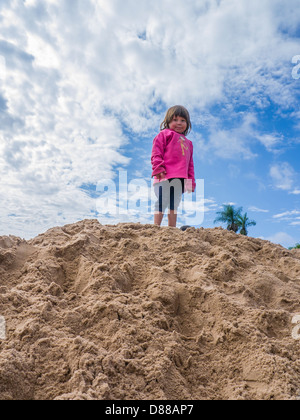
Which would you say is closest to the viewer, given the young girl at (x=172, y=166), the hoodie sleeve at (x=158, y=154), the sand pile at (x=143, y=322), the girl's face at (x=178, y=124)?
the sand pile at (x=143, y=322)

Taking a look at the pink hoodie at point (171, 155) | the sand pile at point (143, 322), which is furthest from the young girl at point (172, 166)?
the sand pile at point (143, 322)

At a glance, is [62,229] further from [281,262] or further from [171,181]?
[281,262]

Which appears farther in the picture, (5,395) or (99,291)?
(99,291)

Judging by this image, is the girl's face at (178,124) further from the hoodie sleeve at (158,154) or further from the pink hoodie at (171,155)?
the hoodie sleeve at (158,154)

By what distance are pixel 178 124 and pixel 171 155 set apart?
2.24ft

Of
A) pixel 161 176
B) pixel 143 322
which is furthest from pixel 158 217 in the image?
pixel 143 322

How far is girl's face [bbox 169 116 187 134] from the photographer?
5.78m

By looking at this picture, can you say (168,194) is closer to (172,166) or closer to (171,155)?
(172,166)

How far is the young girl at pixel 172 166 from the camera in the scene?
5.39 meters

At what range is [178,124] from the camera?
578cm

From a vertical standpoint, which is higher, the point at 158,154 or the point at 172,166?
the point at 158,154

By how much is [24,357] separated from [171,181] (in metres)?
3.98

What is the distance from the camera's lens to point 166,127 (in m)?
5.98
